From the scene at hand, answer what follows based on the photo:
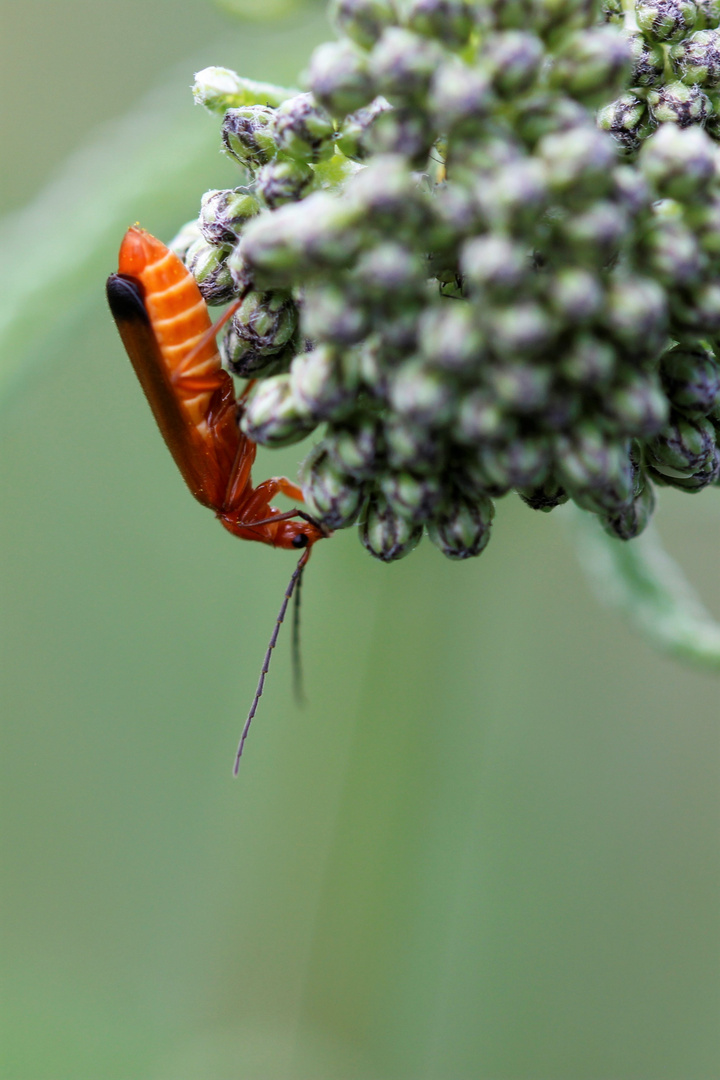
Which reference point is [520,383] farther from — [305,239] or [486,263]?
[305,239]

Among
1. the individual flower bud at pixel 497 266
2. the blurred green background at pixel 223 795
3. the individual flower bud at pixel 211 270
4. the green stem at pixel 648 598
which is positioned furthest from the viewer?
the blurred green background at pixel 223 795

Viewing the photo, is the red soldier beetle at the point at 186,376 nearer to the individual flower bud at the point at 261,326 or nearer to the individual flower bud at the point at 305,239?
the individual flower bud at the point at 261,326

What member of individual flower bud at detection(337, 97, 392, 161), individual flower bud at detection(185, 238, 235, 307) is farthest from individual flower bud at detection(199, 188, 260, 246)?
Result: individual flower bud at detection(337, 97, 392, 161)

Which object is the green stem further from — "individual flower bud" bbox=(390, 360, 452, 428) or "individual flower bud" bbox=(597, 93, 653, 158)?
"individual flower bud" bbox=(390, 360, 452, 428)

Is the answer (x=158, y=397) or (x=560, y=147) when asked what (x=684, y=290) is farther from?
(x=158, y=397)

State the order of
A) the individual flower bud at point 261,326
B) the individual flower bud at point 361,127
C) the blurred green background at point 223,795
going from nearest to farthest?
the individual flower bud at point 361,127, the individual flower bud at point 261,326, the blurred green background at point 223,795

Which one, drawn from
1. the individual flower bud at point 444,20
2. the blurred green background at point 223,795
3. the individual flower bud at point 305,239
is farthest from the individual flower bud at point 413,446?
the blurred green background at point 223,795

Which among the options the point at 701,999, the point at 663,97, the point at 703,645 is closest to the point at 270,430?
A: the point at 663,97
